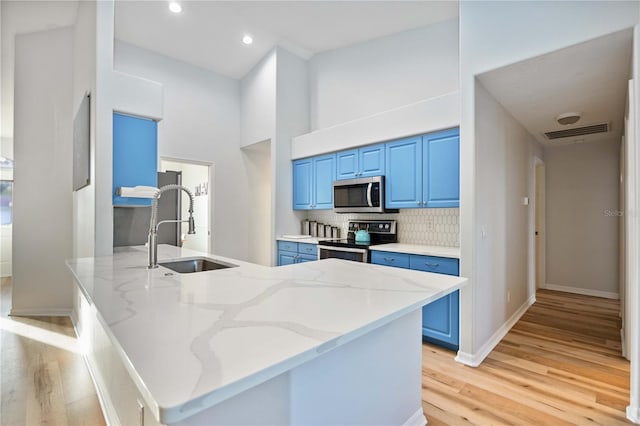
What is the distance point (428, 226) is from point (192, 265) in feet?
8.12

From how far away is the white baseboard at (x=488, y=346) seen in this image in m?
2.55

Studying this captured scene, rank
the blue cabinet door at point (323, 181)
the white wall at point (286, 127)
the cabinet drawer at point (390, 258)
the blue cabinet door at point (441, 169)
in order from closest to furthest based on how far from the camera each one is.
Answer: the blue cabinet door at point (441, 169)
the cabinet drawer at point (390, 258)
the blue cabinet door at point (323, 181)
the white wall at point (286, 127)

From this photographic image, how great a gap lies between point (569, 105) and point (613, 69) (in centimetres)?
74

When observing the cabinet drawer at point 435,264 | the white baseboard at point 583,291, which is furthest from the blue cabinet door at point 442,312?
the white baseboard at point 583,291

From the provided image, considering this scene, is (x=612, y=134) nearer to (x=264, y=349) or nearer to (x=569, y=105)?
(x=569, y=105)

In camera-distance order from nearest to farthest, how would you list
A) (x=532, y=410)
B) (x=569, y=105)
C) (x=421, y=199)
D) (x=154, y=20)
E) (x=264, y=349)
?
1. (x=264, y=349)
2. (x=532, y=410)
3. (x=569, y=105)
4. (x=421, y=199)
5. (x=154, y=20)

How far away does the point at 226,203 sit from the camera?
16.4 ft

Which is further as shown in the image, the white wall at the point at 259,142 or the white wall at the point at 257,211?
the white wall at the point at 257,211

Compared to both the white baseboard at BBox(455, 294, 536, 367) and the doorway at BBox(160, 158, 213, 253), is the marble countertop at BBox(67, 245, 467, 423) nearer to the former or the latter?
the white baseboard at BBox(455, 294, 536, 367)

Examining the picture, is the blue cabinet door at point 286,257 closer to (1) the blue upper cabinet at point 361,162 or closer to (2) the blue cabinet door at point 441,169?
(1) the blue upper cabinet at point 361,162

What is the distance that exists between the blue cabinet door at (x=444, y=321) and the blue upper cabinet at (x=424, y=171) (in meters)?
0.87

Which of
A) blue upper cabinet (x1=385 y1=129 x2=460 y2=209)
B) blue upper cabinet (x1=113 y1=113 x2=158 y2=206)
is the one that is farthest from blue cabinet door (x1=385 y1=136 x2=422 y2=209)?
blue upper cabinet (x1=113 y1=113 x2=158 y2=206)

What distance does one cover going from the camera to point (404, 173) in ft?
10.9

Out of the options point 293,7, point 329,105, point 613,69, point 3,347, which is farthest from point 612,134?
point 3,347
